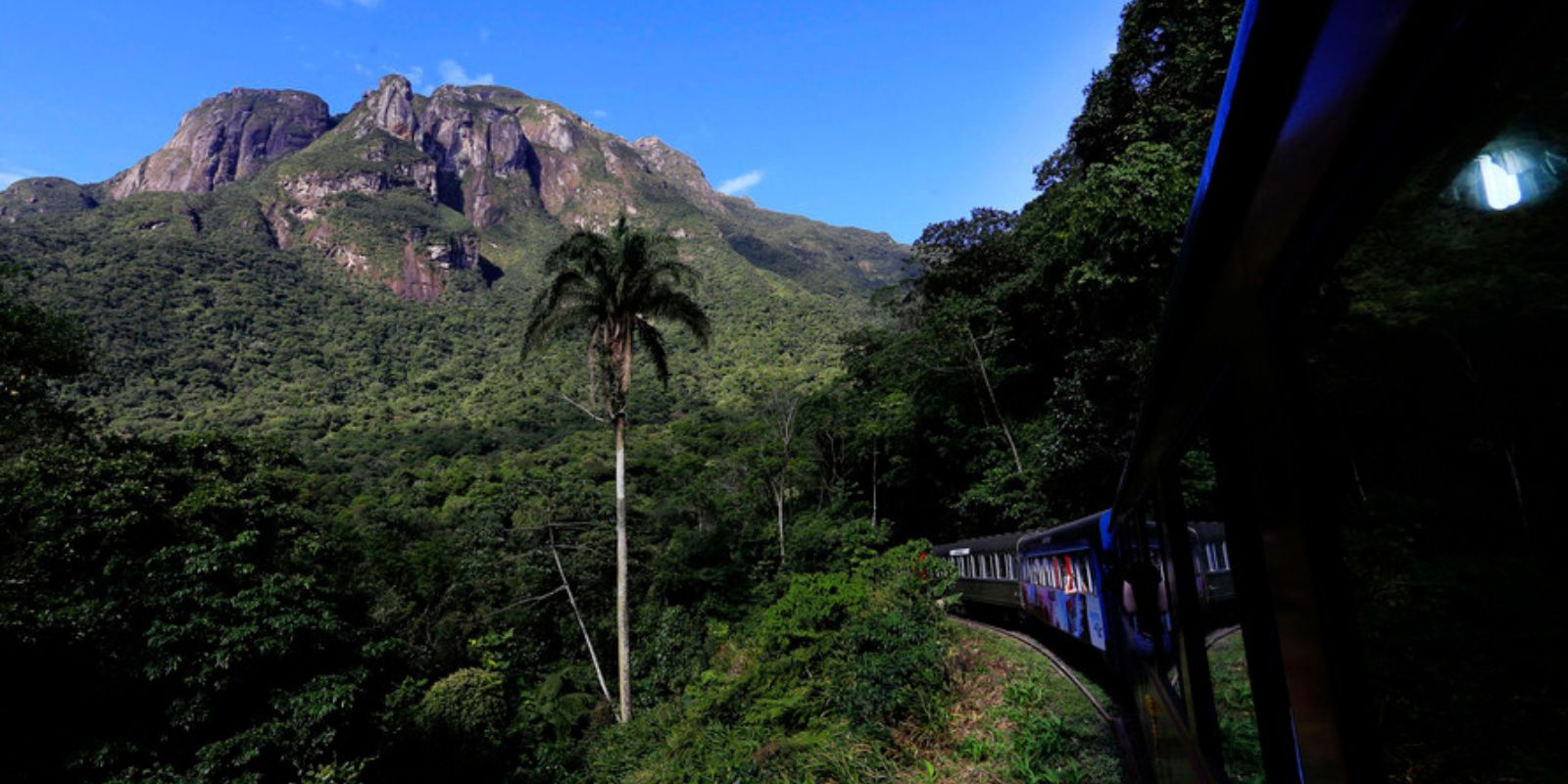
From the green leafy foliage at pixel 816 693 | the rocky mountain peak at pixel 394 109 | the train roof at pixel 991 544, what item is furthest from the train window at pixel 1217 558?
the rocky mountain peak at pixel 394 109

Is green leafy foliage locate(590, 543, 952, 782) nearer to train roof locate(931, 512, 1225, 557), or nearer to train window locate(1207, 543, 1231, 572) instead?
train roof locate(931, 512, 1225, 557)

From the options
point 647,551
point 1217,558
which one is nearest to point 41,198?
point 647,551

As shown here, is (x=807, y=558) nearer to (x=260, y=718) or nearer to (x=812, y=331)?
(x=260, y=718)

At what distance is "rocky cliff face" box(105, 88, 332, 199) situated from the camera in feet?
591

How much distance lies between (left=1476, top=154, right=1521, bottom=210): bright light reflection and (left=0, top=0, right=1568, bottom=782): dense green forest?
0.05 m

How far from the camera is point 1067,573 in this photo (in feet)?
33.9

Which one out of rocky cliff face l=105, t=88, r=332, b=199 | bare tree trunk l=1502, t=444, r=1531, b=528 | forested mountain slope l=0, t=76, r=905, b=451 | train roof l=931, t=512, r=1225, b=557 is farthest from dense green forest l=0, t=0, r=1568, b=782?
rocky cliff face l=105, t=88, r=332, b=199

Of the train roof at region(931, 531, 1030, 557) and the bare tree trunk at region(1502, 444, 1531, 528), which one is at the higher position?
the bare tree trunk at region(1502, 444, 1531, 528)

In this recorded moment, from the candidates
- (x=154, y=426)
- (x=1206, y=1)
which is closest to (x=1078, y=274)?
(x=1206, y=1)

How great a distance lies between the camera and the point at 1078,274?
1562 centimetres

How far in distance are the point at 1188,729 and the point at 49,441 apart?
771 inches

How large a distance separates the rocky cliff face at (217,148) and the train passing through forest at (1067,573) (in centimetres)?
22472

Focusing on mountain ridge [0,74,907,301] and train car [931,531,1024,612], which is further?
mountain ridge [0,74,907,301]

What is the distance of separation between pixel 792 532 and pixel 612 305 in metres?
11.6
